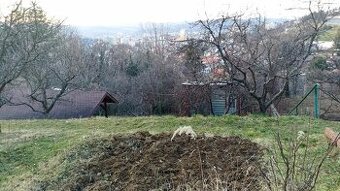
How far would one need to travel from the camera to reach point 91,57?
1264 inches

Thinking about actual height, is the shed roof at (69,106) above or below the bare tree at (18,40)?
below

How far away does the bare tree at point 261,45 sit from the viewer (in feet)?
40.0

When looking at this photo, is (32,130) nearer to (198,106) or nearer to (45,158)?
(45,158)

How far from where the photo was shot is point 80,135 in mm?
7801

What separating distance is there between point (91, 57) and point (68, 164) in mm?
26769

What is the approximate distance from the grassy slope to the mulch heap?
0.52 metres

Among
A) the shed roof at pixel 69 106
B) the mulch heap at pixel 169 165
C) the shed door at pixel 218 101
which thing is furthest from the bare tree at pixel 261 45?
the shed roof at pixel 69 106

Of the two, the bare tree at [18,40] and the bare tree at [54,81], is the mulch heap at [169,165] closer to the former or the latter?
the bare tree at [18,40]

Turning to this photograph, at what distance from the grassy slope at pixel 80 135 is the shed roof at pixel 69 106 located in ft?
39.0

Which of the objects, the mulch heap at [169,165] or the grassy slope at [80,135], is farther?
the grassy slope at [80,135]

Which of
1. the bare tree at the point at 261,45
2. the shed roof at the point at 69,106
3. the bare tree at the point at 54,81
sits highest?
the bare tree at the point at 261,45

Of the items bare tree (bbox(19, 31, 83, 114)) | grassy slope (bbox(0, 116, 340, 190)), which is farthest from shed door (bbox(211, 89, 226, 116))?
bare tree (bbox(19, 31, 83, 114))

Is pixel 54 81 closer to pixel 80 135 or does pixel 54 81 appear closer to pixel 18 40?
pixel 18 40

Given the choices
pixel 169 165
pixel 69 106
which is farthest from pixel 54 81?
pixel 169 165
